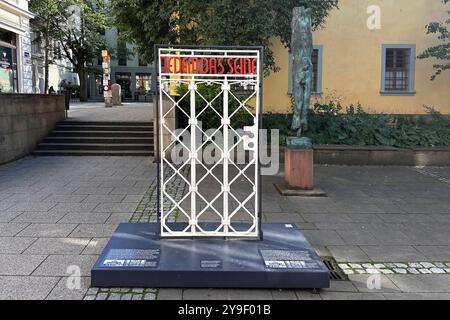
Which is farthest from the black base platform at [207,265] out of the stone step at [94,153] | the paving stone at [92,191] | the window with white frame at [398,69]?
the window with white frame at [398,69]

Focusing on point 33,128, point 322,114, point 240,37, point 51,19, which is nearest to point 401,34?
point 322,114

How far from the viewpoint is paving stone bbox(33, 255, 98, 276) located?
392cm

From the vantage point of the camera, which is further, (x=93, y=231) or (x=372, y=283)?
(x=93, y=231)

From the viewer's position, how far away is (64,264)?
4113mm

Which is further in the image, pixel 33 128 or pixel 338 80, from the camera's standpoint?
pixel 338 80

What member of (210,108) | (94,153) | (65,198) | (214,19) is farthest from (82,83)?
(65,198)

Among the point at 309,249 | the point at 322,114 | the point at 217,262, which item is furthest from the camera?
the point at 322,114

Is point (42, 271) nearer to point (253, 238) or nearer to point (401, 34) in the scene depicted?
point (253, 238)

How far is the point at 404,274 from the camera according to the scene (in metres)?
4.05

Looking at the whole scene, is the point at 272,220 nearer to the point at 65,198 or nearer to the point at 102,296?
the point at 102,296

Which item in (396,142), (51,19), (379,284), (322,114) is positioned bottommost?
(379,284)

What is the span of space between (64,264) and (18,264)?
17.6 inches

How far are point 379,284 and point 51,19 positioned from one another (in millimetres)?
31001

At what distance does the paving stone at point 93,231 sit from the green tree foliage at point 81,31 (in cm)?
2691
